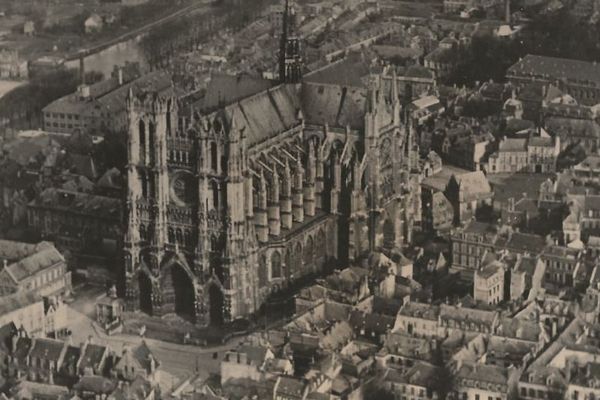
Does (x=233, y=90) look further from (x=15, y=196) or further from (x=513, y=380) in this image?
(x=513, y=380)

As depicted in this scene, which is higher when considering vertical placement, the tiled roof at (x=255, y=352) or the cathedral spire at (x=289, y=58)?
the cathedral spire at (x=289, y=58)

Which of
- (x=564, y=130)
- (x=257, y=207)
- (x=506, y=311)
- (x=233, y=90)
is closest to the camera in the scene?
(x=506, y=311)

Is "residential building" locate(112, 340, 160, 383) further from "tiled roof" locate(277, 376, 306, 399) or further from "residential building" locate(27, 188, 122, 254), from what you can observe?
"residential building" locate(27, 188, 122, 254)

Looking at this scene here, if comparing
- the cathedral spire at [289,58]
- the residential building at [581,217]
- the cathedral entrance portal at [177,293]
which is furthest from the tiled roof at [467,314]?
the cathedral spire at [289,58]

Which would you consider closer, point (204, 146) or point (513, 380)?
point (513, 380)

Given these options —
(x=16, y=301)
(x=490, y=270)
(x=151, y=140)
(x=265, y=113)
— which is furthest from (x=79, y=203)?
(x=490, y=270)

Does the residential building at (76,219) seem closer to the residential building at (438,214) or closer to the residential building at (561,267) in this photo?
the residential building at (438,214)

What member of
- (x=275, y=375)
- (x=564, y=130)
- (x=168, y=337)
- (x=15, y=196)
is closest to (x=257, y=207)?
(x=168, y=337)
